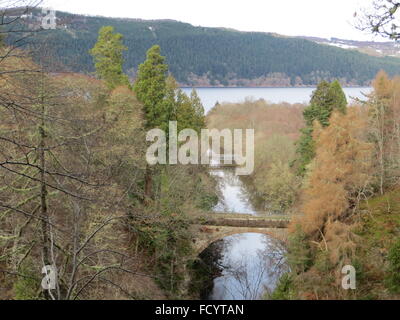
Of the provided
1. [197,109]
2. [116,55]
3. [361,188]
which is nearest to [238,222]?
[361,188]

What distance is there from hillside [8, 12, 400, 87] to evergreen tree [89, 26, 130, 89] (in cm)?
6022

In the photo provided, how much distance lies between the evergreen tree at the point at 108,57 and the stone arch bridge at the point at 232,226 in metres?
7.78

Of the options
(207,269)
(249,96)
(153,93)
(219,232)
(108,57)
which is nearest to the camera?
(219,232)

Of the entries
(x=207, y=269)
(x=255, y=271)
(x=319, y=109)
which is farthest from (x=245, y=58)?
(x=255, y=271)

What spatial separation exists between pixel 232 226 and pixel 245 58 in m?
86.5

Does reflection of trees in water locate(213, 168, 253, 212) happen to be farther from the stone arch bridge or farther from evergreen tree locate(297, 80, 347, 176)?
the stone arch bridge

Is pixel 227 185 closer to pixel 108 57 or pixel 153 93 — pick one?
pixel 153 93

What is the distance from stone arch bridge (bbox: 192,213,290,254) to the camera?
17.8m

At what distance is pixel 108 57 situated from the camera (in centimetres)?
2114

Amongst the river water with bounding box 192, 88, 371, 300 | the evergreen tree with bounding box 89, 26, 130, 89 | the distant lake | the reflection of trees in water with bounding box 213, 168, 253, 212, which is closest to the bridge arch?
the river water with bounding box 192, 88, 371, 300

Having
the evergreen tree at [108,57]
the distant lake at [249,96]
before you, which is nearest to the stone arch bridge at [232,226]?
the evergreen tree at [108,57]

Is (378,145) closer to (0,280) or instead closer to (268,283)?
(268,283)

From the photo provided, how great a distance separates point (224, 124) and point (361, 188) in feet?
81.1

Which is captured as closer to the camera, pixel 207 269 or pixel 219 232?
pixel 219 232
